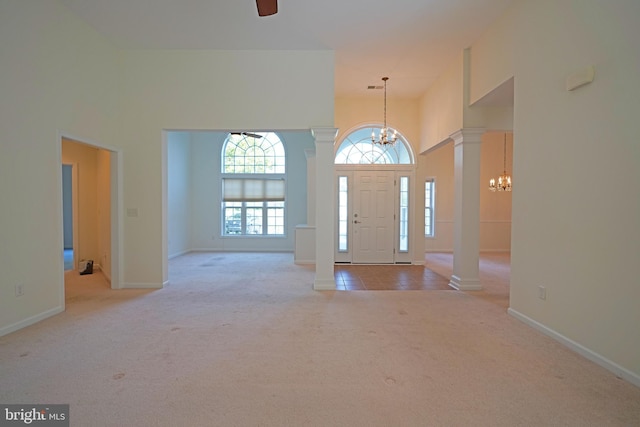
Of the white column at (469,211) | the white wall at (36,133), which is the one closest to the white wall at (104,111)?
the white wall at (36,133)

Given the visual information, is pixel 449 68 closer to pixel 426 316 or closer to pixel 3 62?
pixel 426 316

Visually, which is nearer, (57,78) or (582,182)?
(582,182)

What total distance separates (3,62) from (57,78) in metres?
0.64

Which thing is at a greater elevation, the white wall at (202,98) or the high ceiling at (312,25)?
the high ceiling at (312,25)

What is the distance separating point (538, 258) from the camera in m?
3.38

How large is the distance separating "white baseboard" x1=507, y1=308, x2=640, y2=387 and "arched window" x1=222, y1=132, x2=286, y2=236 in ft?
23.6

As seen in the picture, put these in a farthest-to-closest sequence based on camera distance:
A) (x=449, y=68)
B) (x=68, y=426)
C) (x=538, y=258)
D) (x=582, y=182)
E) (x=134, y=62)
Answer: (x=449, y=68)
(x=134, y=62)
(x=538, y=258)
(x=582, y=182)
(x=68, y=426)

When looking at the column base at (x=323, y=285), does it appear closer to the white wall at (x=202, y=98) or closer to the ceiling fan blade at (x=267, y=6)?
the white wall at (x=202, y=98)

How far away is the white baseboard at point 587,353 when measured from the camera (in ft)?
7.73

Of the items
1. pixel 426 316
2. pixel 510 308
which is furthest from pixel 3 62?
pixel 510 308

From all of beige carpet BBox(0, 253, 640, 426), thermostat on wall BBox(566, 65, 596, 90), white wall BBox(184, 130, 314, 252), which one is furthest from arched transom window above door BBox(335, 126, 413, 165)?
thermostat on wall BBox(566, 65, 596, 90)

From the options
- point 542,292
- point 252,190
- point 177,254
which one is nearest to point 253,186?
point 252,190

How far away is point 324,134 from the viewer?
4.83 metres

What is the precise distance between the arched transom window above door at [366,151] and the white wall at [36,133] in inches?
193
